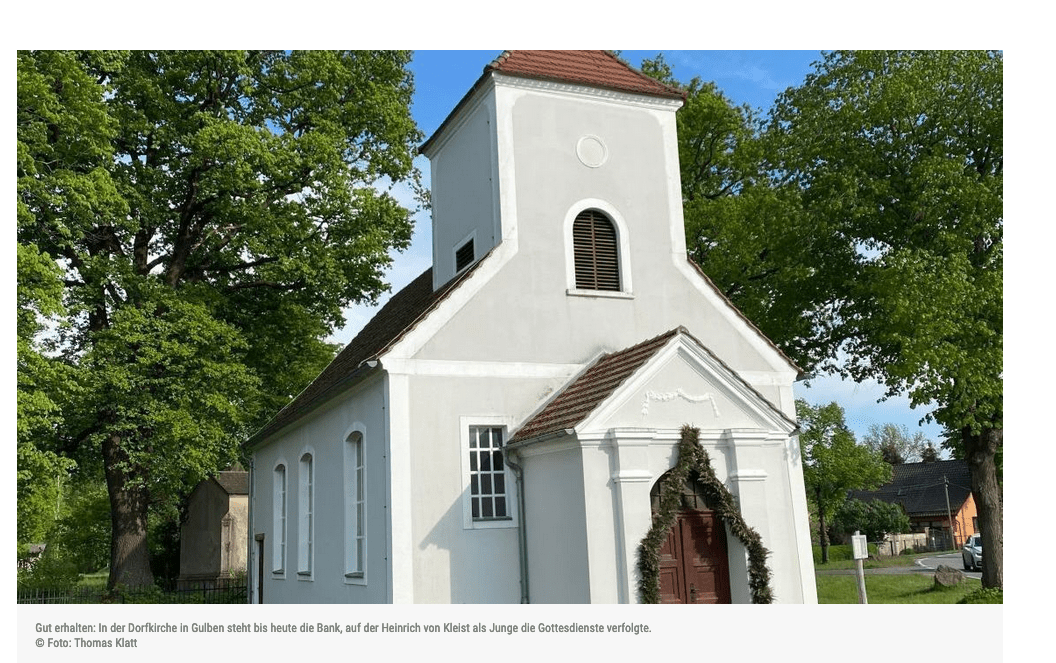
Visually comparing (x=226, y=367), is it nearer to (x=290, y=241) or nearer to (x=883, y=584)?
(x=290, y=241)

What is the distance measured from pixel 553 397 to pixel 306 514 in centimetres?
679

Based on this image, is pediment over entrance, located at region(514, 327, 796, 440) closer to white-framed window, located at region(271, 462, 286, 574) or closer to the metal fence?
white-framed window, located at region(271, 462, 286, 574)

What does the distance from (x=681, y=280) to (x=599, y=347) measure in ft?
6.64

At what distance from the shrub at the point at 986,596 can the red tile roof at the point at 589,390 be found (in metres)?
9.22

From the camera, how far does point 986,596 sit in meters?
17.7

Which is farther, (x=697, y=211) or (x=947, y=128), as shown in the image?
(x=697, y=211)

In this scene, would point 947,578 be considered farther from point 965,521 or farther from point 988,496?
point 965,521

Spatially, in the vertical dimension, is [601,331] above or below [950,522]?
above

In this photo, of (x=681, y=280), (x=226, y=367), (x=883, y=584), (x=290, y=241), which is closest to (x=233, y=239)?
(x=290, y=241)

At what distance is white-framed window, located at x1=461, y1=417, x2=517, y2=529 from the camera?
44.8 ft

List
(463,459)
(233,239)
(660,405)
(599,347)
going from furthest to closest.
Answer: (233,239), (599,347), (463,459), (660,405)

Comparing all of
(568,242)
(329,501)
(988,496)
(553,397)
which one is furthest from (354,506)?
(988,496)
